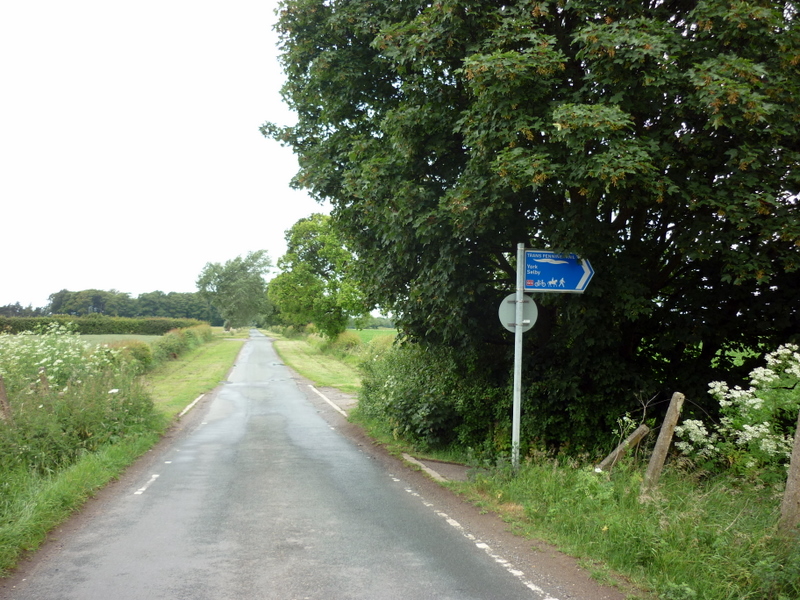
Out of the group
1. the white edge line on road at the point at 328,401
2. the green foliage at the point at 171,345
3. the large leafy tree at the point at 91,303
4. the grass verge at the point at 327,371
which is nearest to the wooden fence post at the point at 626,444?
the white edge line on road at the point at 328,401

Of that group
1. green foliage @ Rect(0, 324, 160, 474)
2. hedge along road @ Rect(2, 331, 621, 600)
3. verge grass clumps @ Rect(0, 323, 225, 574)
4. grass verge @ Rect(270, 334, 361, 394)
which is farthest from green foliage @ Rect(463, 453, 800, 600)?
grass verge @ Rect(270, 334, 361, 394)

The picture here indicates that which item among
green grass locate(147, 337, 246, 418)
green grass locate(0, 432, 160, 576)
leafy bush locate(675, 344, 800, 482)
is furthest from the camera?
green grass locate(147, 337, 246, 418)

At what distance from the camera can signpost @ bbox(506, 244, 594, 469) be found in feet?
25.6

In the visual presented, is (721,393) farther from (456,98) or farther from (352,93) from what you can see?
(352,93)

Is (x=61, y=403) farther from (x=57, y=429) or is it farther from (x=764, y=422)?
(x=764, y=422)

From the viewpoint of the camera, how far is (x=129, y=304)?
452 feet

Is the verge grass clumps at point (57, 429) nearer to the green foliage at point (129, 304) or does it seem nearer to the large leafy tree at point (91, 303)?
the green foliage at point (129, 304)

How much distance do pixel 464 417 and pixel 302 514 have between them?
14.2 feet

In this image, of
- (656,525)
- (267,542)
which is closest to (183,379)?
(267,542)

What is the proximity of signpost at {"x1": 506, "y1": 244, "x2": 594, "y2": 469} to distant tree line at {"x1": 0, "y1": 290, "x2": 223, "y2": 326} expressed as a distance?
99.2 m

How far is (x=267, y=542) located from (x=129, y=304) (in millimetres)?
144431

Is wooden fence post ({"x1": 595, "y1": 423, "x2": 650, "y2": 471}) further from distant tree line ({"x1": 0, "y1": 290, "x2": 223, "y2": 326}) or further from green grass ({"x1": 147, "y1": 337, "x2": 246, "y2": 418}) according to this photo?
distant tree line ({"x1": 0, "y1": 290, "x2": 223, "y2": 326})

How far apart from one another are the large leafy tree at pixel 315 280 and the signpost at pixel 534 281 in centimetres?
3035

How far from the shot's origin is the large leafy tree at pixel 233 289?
324 ft
